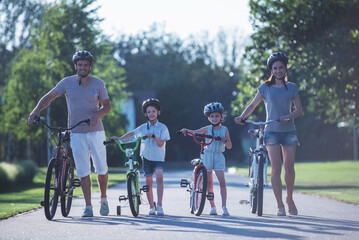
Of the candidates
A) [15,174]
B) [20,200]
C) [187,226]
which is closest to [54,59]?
[15,174]

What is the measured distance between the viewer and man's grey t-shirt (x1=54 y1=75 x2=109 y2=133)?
1001 cm

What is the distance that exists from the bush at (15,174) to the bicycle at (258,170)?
15.3m

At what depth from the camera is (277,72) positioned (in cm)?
1018

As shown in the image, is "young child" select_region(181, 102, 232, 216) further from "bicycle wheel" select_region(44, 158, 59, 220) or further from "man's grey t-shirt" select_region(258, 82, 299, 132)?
"bicycle wheel" select_region(44, 158, 59, 220)

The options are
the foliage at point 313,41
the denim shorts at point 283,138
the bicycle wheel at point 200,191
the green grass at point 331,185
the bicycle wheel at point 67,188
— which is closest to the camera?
the bicycle wheel at point 67,188

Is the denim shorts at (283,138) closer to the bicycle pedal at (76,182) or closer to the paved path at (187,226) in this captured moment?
the paved path at (187,226)

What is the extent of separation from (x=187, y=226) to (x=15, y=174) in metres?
18.3

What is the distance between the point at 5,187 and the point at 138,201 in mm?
15516

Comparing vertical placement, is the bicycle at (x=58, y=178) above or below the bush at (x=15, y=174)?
above

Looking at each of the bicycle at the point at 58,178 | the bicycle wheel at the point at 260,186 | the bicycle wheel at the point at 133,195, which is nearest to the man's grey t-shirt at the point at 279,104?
the bicycle wheel at the point at 260,186

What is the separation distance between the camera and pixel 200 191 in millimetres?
10109

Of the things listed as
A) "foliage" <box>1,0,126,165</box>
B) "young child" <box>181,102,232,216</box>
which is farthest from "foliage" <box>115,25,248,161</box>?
"young child" <box>181,102,232,216</box>

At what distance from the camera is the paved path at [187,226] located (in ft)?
25.3

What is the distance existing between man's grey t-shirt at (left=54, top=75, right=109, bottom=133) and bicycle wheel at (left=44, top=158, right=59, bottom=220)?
2.22 feet
